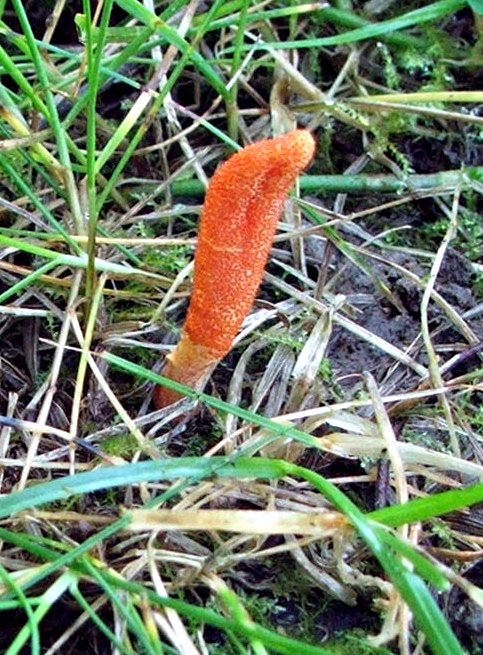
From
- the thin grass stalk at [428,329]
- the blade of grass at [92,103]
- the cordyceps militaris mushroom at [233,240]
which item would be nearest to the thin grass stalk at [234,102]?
the blade of grass at [92,103]

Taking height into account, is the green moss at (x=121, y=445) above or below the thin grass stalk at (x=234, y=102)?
below

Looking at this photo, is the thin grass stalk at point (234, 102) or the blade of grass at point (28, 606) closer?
the blade of grass at point (28, 606)

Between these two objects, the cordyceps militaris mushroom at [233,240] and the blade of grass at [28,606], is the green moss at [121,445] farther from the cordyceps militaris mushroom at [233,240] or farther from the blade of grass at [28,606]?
the blade of grass at [28,606]

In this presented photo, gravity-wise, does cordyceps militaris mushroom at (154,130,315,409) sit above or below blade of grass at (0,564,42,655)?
above

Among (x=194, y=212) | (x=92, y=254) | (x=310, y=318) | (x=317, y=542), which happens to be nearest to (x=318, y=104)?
(x=194, y=212)

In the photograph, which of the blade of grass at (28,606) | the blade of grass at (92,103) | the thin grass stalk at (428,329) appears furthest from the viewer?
the thin grass stalk at (428,329)

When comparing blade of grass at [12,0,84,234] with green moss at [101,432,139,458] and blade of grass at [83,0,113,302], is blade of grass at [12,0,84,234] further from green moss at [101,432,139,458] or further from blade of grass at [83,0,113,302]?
A: green moss at [101,432,139,458]

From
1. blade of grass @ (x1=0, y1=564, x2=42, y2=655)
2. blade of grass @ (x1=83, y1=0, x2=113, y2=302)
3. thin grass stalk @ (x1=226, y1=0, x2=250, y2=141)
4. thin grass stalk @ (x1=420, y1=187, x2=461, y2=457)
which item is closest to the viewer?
blade of grass @ (x1=0, y1=564, x2=42, y2=655)

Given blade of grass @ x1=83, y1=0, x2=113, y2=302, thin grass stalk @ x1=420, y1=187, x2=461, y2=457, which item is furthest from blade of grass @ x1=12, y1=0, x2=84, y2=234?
thin grass stalk @ x1=420, y1=187, x2=461, y2=457

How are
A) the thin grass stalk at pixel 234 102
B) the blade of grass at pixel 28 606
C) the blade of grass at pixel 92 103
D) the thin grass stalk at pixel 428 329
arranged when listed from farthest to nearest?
1. the thin grass stalk at pixel 234 102
2. the thin grass stalk at pixel 428 329
3. the blade of grass at pixel 92 103
4. the blade of grass at pixel 28 606
